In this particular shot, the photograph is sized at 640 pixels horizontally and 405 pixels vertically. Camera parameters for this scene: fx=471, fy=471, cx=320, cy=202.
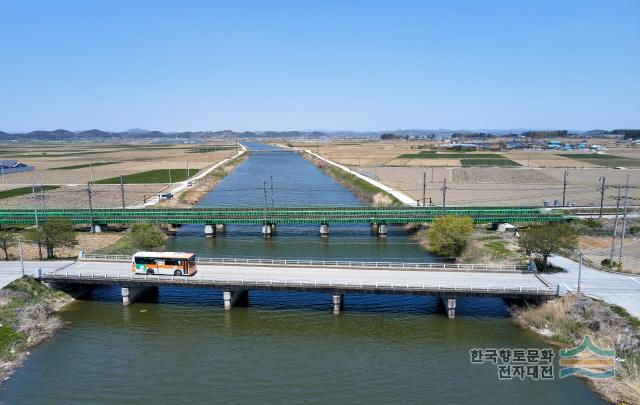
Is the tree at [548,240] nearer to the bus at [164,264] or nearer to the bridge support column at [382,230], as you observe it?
the bridge support column at [382,230]

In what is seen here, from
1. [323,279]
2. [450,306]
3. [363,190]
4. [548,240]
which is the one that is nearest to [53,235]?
[323,279]

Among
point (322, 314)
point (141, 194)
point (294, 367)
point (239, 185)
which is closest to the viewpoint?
point (294, 367)

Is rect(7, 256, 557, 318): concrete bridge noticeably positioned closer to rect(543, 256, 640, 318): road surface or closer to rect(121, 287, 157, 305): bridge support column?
rect(121, 287, 157, 305): bridge support column

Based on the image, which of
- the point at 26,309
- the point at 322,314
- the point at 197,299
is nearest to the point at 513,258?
the point at 322,314

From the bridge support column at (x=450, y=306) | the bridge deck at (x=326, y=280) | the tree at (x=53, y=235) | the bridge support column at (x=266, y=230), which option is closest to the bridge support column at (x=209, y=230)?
the bridge support column at (x=266, y=230)

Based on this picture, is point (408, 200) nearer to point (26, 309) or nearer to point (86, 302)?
point (86, 302)

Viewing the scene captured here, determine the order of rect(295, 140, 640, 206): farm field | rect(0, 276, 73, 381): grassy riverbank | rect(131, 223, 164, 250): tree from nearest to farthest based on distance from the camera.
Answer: rect(0, 276, 73, 381): grassy riverbank < rect(131, 223, 164, 250): tree < rect(295, 140, 640, 206): farm field

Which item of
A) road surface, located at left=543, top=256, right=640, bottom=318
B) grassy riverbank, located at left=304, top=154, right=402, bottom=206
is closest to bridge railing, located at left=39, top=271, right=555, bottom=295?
road surface, located at left=543, top=256, right=640, bottom=318
